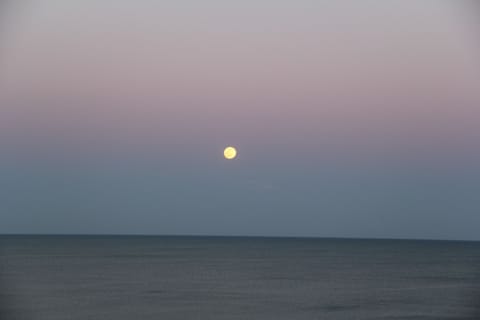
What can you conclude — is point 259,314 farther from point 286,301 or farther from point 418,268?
point 418,268

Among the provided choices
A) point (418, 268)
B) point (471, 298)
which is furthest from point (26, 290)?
point (418, 268)

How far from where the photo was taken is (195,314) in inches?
1125

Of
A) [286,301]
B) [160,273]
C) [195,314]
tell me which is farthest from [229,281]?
[195,314]

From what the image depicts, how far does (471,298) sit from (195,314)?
44.2 feet

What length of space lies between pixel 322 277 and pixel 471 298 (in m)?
13.0

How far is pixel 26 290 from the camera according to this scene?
3781 cm

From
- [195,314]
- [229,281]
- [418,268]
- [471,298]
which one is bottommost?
[195,314]

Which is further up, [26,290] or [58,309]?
[26,290]

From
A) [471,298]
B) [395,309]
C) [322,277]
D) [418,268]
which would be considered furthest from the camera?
[418,268]

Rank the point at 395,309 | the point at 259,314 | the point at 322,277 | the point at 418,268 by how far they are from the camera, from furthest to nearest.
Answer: the point at 418,268 → the point at 322,277 → the point at 395,309 → the point at 259,314

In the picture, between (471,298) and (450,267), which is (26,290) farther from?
(450,267)

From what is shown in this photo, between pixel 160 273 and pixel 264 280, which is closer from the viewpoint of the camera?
pixel 264 280

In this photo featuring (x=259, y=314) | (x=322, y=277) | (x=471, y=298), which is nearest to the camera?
(x=259, y=314)

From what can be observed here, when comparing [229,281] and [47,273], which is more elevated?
[47,273]
